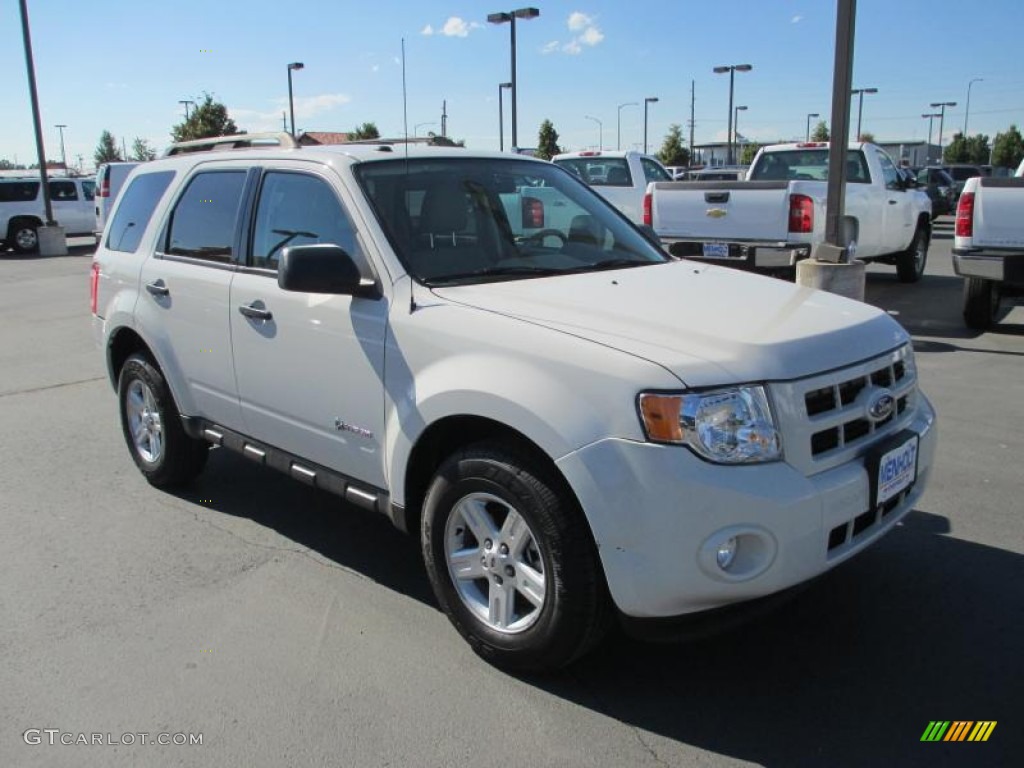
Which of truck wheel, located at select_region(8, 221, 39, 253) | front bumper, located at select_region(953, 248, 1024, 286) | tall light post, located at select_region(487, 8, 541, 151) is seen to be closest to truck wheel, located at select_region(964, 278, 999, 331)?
front bumper, located at select_region(953, 248, 1024, 286)

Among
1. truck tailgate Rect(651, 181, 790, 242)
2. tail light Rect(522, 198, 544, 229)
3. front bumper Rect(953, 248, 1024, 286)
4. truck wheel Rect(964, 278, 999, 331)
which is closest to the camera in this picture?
tail light Rect(522, 198, 544, 229)

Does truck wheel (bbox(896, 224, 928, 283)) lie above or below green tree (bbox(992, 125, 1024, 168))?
below

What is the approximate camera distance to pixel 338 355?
3625 mm

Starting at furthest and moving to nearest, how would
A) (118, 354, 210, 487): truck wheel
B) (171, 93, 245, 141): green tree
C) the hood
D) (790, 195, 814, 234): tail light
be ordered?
(171, 93, 245, 141): green tree → (790, 195, 814, 234): tail light → (118, 354, 210, 487): truck wheel → the hood

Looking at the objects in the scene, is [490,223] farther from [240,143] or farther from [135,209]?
[135,209]

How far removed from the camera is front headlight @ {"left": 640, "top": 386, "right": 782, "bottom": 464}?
265 cm

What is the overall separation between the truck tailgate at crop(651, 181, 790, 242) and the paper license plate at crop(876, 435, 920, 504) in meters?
7.25

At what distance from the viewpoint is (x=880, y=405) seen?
310 centimetres

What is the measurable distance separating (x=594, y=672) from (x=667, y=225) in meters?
8.37

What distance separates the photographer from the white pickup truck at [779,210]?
9.98 metres

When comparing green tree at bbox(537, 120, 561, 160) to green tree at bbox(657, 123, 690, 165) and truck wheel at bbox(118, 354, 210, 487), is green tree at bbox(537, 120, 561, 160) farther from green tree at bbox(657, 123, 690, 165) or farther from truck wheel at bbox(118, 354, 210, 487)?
truck wheel at bbox(118, 354, 210, 487)

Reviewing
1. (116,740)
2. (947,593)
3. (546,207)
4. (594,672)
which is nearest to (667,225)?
(546,207)

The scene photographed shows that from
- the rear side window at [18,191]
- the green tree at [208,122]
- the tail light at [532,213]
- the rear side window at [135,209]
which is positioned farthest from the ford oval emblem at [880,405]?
the green tree at [208,122]

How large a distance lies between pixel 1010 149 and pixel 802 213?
74.4m
